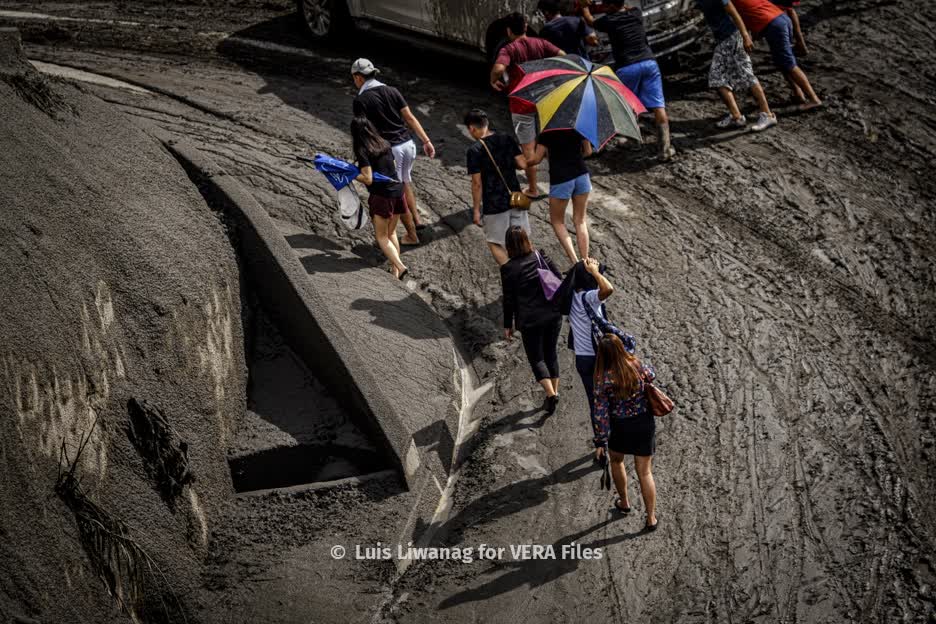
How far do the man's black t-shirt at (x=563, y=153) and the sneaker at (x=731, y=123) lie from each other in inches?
131

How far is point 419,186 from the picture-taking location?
11070mm

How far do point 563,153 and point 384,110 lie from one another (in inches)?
77.7

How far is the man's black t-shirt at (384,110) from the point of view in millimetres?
9500

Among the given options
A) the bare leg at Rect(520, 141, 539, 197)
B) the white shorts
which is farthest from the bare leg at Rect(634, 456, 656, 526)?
the bare leg at Rect(520, 141, 539, 197)

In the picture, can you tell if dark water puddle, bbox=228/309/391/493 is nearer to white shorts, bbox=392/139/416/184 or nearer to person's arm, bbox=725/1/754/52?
white shorts, bbox=392/139/416/184

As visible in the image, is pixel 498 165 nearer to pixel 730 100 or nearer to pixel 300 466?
pixel 300 466

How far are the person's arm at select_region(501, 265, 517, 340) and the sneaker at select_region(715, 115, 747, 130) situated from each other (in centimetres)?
521

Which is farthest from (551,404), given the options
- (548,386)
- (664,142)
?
(664,142)

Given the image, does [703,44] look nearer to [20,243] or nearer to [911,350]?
[911,350]

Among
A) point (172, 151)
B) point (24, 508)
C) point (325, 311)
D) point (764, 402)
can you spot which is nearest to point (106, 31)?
point (172, 151)

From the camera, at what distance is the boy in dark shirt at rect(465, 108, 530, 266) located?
9.02 metres

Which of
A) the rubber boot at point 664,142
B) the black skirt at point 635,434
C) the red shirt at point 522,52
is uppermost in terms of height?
the red shirt at point 522,52

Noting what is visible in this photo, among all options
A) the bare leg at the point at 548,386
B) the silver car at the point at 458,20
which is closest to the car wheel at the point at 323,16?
the silver car at the point at 458,20

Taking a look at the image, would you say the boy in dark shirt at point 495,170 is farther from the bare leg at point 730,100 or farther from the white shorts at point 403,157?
the bare leg at point 730,100
